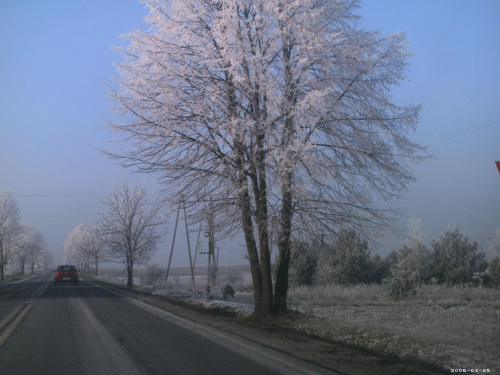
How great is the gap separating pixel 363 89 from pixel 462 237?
23311 millimetres

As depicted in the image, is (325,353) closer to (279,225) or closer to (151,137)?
(279,225)

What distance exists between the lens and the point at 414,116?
36.8ft

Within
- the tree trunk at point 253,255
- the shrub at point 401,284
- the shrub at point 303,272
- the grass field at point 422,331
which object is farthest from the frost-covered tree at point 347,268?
the tree trunk at point 253,255

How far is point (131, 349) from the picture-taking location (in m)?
8.12

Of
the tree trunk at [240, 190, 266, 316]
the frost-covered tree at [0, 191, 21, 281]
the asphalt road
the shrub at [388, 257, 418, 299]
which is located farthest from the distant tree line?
the frost-covered tree at [0, 191, 21, 281]

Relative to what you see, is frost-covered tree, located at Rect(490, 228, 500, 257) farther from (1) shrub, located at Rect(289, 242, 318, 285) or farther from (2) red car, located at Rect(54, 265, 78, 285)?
(2) red car, located at Rect(54, 265, 78, 285)

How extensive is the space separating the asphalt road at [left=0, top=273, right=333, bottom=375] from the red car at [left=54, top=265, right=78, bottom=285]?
26830 millimetres

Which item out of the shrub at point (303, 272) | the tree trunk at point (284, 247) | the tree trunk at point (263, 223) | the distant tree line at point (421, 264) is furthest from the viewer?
the shrub at point (303, 272)

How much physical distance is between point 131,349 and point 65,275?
3309 centimetres

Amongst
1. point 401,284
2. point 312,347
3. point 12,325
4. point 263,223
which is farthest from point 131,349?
point 401,284

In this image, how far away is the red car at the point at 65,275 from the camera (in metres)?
37.7

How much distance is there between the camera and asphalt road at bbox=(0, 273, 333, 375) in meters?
6.74

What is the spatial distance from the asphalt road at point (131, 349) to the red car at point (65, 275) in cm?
2683

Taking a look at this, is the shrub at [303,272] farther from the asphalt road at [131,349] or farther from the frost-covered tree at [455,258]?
the asphalt road at [131,349]
